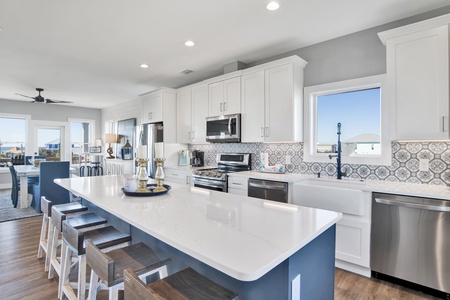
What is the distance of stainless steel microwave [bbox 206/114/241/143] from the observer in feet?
12.0

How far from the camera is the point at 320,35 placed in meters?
2.96

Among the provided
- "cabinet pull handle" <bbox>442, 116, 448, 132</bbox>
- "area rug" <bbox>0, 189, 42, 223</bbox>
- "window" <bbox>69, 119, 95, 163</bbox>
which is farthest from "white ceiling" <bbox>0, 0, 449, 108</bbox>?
"window" <bbox>69, 119, 95, 163</bbox>

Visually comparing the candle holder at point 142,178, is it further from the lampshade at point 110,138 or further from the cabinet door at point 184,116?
the lampshade at point 110,138

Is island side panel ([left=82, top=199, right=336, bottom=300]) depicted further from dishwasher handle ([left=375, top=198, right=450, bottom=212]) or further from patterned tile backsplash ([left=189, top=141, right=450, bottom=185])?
patterned tile backsplash ([left=189, top=141, right=450, bottom=185])

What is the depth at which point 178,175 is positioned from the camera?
436cm

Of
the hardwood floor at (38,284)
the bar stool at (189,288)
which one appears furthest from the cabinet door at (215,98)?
the bar stool at (189,288)

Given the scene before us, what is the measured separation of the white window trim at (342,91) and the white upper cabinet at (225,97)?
100 cm

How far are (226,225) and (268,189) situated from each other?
1.78 meters

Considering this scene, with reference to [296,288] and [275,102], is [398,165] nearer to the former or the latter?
[275,102]

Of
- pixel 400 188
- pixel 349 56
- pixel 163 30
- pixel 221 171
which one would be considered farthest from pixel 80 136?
pixel 400 188

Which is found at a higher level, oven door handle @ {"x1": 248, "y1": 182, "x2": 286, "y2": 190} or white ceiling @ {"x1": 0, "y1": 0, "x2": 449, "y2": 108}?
white ceiling @ {"x1": 0, "y1": 0, "x2": 449, "y2": 108}

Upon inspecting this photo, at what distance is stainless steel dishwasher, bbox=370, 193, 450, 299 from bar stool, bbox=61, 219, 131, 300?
7.28 feet

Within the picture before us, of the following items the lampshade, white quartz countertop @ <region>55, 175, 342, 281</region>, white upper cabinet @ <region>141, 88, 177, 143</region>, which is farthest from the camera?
the lampshade

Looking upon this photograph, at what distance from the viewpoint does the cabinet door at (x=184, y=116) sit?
Result: 4.61 meters
